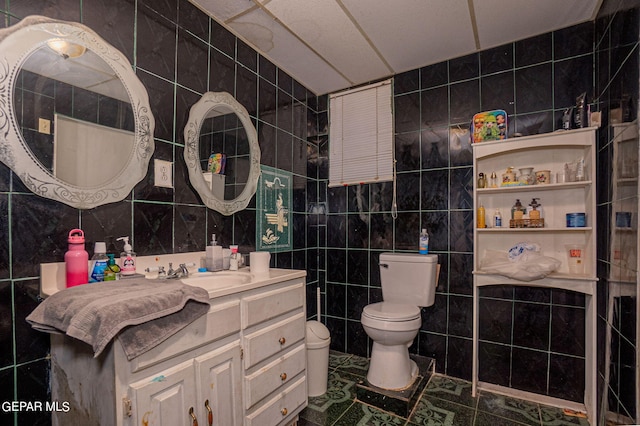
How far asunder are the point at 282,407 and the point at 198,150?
1.46 metres

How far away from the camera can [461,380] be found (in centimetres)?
223

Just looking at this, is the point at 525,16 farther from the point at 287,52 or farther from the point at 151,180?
the point at 151,180

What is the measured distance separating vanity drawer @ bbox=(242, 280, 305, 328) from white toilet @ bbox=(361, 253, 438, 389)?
23.7 inches

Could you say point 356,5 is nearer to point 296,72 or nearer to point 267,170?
point 296,72

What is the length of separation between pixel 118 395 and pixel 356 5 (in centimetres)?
211

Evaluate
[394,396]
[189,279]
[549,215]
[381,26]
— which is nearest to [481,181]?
[549,215]

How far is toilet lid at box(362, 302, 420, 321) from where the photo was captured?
1.96 m

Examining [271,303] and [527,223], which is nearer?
[271,303]

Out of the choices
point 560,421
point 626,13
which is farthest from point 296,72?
point 560,421

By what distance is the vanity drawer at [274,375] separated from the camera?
1.36 meters

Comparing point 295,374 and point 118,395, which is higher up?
point 118,395

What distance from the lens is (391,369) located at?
200cm

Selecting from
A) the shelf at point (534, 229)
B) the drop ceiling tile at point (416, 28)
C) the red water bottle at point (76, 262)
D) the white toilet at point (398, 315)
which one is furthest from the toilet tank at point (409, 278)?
the red water bottle at point (76, 262)

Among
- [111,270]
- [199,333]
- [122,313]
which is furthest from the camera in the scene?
[111,270]
